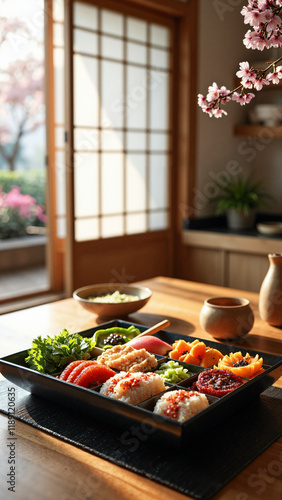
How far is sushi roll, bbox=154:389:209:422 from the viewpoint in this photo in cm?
96

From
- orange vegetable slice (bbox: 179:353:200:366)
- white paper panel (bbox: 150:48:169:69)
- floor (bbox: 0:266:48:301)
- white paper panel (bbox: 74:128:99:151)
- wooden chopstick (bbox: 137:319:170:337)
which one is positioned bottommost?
floor (bbox: 0:266:48:301)

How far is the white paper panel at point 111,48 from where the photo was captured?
3.84m

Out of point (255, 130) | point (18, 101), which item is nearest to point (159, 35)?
point (255, 130)

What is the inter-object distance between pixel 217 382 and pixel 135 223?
3.26 meters

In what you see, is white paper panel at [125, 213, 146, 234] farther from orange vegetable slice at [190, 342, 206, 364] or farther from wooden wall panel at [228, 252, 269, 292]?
orange vegetable slice at [190, 342, 206, 364]

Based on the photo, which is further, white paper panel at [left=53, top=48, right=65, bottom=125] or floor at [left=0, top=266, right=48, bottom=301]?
floor at [left=0, top=266, right=48, bottom=301]

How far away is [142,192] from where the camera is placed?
431cm

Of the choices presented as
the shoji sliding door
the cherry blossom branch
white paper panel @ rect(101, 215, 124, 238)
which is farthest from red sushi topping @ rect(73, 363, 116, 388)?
white paper panel @ rect(101, 215, 124, 238)

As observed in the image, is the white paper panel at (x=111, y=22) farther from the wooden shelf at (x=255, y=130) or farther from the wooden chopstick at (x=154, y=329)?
the wooden chopstick at (x=154, y=329)

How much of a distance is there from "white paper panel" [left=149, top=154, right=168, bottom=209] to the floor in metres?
1.39

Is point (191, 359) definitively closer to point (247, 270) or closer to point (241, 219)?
point (247, 270)

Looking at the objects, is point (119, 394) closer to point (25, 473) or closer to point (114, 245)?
point (25, 473)

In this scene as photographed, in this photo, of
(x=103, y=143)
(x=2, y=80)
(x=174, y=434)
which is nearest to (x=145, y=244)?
(x=103, y=143)

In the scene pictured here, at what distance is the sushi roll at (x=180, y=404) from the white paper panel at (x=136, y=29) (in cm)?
349
